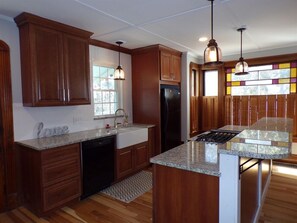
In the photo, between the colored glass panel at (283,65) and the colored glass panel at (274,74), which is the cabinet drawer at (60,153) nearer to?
the colored glass panel at (274,74)

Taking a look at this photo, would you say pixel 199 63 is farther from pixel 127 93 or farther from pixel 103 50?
pixel 103 50

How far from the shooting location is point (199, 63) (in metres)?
5.45

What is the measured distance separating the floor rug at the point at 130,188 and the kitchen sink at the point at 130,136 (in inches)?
24.1

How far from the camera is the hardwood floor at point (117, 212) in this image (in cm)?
239

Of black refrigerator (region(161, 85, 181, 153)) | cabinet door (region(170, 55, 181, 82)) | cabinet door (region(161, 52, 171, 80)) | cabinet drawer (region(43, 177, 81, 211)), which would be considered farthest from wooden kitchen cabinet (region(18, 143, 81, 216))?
cabinet door (region(170, 55, 181, 82))

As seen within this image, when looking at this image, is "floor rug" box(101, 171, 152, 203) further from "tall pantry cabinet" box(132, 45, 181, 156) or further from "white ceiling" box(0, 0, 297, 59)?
"white ceiling" box(0, 0, 297, 59)

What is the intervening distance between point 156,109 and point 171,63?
43.5 inches

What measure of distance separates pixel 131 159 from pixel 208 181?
2.26 metres

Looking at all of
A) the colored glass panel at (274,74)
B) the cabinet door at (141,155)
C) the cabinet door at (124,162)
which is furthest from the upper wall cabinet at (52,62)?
the colored glass panel at (274,74)

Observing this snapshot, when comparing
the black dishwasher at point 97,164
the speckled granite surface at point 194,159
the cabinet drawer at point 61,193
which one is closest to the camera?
the speckled granite surface at point 194,159

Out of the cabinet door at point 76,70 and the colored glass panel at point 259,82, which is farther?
the colored glass panel at point 259,82

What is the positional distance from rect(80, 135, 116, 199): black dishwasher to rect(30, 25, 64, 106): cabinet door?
2.59ft

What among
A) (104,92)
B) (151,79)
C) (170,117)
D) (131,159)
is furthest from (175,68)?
(131,159)

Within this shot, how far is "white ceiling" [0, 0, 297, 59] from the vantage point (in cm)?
231
